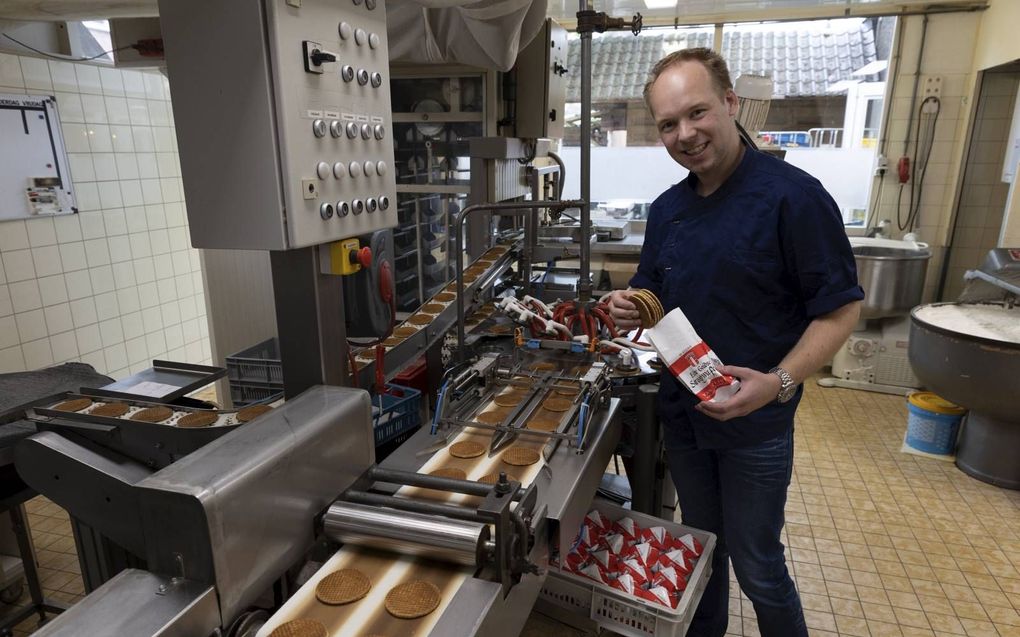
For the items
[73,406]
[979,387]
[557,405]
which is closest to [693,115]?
[557,405]

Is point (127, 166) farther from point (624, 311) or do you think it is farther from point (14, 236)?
point (624, 311)

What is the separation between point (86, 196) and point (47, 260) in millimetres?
449

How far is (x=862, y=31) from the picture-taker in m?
4.46

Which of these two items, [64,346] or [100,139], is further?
[100,139]

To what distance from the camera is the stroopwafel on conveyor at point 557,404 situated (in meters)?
1.67

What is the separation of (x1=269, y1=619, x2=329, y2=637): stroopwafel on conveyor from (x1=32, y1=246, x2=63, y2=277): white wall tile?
3372 millimetres

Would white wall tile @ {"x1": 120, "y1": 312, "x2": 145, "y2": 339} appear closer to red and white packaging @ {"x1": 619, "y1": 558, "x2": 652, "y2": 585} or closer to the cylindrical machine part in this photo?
the cylindrical machine part

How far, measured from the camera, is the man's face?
136cm

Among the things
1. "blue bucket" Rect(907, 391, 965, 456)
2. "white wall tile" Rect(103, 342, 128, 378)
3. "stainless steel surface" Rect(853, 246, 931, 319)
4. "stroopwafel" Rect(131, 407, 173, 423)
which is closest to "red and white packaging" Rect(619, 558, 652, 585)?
"stroopwafel" Rect(131, 407, 173, 423)

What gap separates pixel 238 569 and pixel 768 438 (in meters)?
1.22

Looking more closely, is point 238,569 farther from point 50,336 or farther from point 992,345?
point 50,336

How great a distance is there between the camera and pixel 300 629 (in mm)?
955

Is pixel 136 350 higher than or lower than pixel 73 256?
lower

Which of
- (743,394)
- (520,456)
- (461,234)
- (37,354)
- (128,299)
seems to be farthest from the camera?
(128,299)
